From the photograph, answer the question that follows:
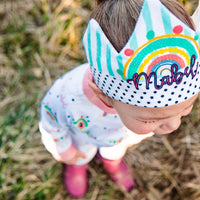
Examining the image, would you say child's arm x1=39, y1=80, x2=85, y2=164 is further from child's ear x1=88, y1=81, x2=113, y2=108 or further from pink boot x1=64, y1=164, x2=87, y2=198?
pink boot x1=64, y1=164, x2=87, y2=198

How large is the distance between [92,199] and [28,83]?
36.8 inches

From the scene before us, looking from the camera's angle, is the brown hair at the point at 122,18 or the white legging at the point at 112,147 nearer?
the brown hair at the point at 122,18

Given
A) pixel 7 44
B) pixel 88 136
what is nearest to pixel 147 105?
pixel 88 136

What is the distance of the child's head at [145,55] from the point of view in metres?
0.98

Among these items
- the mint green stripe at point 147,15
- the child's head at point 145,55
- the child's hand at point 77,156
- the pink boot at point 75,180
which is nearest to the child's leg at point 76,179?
the pink boot at point 75,180

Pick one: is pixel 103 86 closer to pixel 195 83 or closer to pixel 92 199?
pixel 195 83

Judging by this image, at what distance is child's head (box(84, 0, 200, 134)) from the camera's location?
0.98 m

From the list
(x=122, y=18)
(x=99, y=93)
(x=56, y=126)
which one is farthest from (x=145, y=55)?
(x=56, y=126)

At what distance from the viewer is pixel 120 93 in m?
1.14

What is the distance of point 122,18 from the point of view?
1069 millimetres

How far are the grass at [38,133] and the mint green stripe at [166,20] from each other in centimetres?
133

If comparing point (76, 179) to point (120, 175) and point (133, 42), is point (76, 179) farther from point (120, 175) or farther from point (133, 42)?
point (133, 42)

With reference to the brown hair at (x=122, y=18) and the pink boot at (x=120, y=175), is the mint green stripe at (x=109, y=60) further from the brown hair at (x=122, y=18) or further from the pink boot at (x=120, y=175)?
the pink boot at (x=120, y=175)

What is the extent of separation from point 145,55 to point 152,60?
0.09 ft
